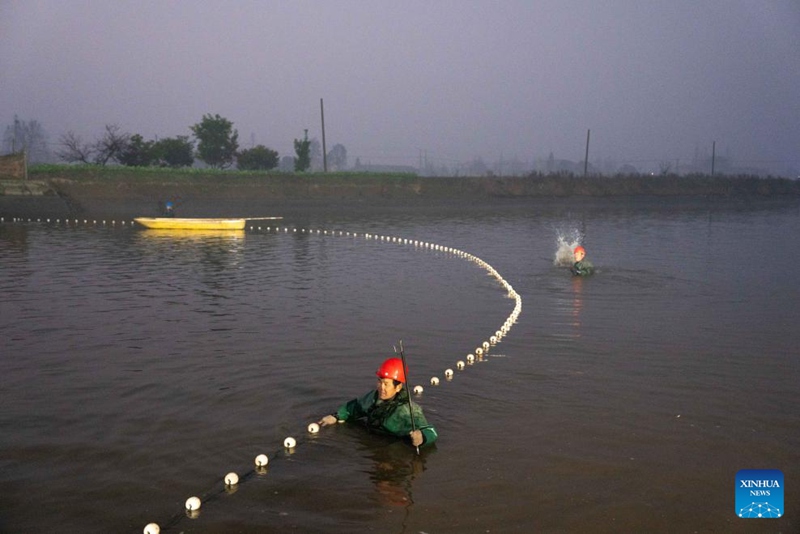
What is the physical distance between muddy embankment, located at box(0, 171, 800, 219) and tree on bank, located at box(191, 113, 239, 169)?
35.2 ft

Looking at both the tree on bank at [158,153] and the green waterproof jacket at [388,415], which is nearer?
the green waterproof jacket at [388,415]

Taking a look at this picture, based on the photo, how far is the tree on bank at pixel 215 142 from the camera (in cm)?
6469

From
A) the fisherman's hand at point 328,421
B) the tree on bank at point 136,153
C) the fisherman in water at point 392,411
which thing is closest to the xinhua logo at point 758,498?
the fisherman in water at point 392,411

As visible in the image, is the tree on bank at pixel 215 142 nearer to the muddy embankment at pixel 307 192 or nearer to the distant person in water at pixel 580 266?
the muddy embankment at pixel 307 192

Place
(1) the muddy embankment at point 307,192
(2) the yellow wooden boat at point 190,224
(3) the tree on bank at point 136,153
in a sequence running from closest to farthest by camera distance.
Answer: (2) the yellow wooden boat at point 190,224
(1) the muddy embankment at point 307,192
(3) the tree on bank at point 136,153

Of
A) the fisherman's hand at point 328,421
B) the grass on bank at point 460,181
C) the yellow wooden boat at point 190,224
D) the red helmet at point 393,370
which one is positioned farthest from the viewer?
the grass on bank at point 460,181

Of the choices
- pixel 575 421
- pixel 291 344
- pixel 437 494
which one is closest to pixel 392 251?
pixel 291 344

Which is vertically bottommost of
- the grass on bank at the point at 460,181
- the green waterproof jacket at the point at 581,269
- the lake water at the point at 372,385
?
the lake water at the point at 372,385

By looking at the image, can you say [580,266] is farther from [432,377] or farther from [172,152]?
[172,152]

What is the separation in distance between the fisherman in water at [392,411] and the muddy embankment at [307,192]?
116ft

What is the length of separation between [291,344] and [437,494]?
6228 millimetres

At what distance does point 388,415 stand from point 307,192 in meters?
47.9

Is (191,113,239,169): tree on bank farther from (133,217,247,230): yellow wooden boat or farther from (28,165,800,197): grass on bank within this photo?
(133,217,247,230): yellow wooden boat

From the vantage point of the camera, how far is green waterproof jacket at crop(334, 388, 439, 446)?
845cm
